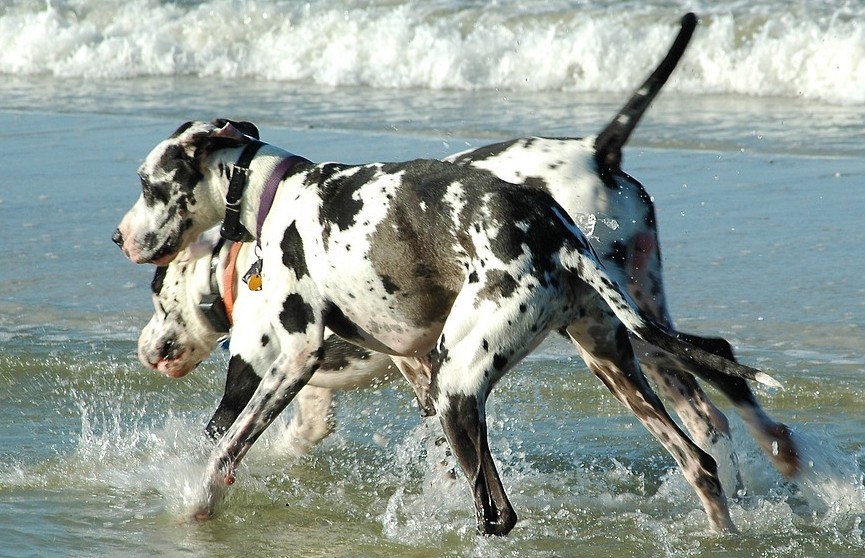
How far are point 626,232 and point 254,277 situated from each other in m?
1.25

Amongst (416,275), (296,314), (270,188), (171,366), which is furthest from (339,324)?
(171,366)

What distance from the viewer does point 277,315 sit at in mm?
4496

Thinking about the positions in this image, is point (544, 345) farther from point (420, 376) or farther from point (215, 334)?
point (215, 334)

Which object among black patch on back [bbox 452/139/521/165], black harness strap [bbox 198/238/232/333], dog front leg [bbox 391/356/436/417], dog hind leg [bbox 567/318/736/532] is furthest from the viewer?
black harness strap [bbox 198/238/232/333]

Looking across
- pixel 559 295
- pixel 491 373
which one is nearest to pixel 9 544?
pixel 491 373

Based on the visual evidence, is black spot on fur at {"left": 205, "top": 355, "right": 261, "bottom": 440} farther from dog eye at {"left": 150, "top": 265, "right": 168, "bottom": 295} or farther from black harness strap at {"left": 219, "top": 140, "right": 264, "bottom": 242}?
dog eye at {"left": 150, "top": 265, "right": 168, "bottom": 295}

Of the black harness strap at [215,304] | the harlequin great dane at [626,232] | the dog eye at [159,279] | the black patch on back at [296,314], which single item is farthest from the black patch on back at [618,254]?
the dog eye at [159,279]

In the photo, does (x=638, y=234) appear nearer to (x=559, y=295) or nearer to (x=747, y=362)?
(x=559, y=295)

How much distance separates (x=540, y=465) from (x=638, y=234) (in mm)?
1172

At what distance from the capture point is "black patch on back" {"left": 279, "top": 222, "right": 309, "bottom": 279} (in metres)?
4.45

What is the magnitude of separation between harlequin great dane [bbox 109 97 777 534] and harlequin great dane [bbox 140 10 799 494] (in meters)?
0.21

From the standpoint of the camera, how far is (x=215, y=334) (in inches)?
217

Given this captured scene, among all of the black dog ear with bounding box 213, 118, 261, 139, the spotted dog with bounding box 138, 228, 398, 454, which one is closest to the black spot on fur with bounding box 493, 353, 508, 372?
the spotted dog with bounding box 138, 228, 398, 454

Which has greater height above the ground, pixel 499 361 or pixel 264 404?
pixel 499 361
